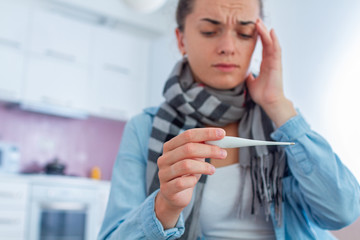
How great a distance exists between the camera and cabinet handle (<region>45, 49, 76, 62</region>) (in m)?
3.86

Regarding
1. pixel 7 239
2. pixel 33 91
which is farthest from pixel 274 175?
pixel 33 91

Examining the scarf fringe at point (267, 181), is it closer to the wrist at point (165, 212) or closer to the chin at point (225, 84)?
the chin at point (225, 84)

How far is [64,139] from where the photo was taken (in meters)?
4.17

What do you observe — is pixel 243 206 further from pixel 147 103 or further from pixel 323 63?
pixel 147 103

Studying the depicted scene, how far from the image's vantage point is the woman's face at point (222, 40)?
107 centimetres

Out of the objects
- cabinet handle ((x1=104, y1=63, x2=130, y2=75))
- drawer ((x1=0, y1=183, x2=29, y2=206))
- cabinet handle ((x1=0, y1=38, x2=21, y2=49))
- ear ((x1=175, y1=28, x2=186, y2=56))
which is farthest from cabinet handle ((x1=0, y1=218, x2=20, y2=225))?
ear ((x1=175, y1=28, x2=186, y2=56))

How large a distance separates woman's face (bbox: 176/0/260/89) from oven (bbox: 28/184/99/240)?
2.59 metres

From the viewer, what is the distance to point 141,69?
14.9ft

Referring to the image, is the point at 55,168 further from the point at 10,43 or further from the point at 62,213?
the point at 10,43

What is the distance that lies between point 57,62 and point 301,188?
134 inches

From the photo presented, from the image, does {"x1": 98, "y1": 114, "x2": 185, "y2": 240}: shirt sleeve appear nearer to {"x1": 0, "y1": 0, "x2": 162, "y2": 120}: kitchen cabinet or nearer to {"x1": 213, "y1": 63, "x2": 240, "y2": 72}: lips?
{"x1": 213, "y1": 63, "x2": 240, "y2": 72}: lips

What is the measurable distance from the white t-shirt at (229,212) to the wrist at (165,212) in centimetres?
31

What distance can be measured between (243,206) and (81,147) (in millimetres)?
3478

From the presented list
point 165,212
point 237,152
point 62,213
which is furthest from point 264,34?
point 62,213
